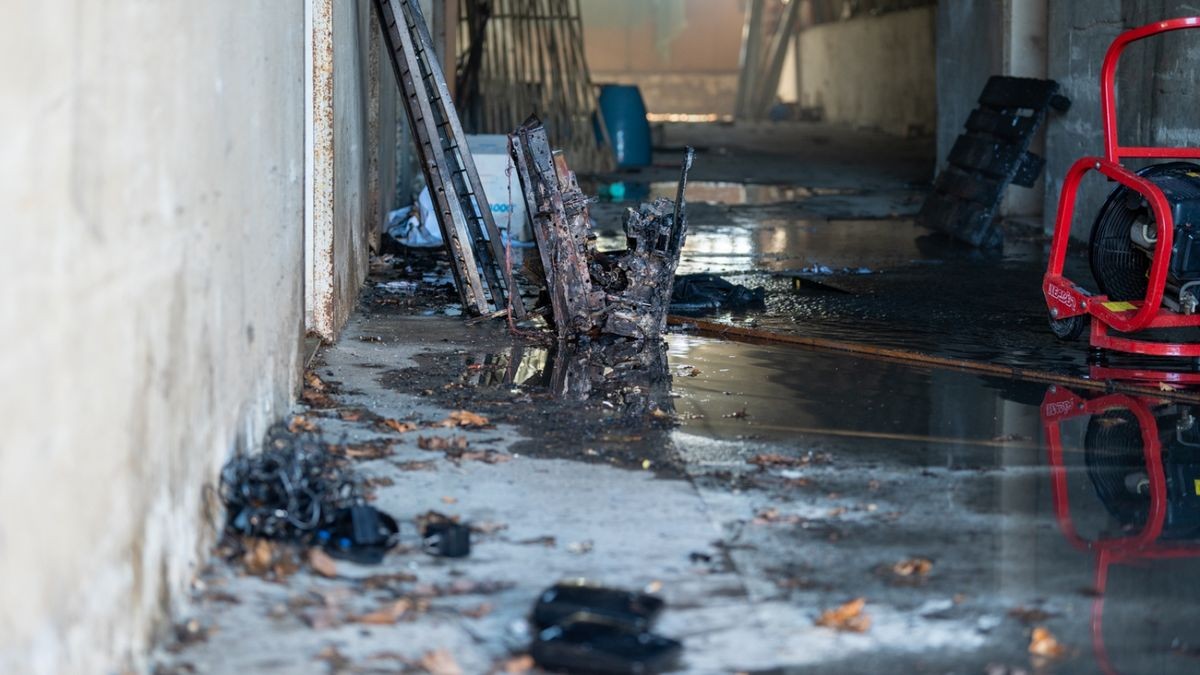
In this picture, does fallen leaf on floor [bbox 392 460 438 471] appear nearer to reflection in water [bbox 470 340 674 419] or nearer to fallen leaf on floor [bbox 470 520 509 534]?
fallen leaf on floor [bbox 470 520 509 534]

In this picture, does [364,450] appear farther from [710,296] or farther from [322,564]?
[710,296]

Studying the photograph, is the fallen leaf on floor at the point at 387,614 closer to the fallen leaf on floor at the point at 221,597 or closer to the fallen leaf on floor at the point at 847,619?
the fallen leaf on floor at the point at 221,597

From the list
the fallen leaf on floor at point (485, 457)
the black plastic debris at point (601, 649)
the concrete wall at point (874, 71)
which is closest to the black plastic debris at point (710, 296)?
the fallen leaf on floor at point (485, 457)

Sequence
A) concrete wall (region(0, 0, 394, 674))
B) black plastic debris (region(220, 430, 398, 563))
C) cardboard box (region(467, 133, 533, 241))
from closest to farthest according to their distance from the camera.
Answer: concrete wall (region(0, 0, 394, 674)), black plastic debris (region(220, 430, 398, 563)), cardboard box (region(467, 133, 533, 241))

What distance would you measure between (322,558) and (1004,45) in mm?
9619

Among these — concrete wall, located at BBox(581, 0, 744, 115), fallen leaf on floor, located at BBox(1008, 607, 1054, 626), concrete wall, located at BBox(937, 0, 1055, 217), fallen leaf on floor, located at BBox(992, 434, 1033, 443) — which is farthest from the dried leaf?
concrete wall, located at BBox(581, 0, 744, 115)

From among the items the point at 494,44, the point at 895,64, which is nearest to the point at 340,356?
the point at 494,44

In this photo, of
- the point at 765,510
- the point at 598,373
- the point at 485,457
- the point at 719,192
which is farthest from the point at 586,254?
the point at 719,192

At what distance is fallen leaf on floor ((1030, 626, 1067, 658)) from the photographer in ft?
10.9

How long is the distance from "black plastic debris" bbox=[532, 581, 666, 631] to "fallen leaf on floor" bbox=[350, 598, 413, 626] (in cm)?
34

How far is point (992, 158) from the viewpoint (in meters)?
11.1

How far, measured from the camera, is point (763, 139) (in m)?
23.4

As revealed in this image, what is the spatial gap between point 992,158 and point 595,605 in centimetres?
858

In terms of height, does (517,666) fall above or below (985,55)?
below
